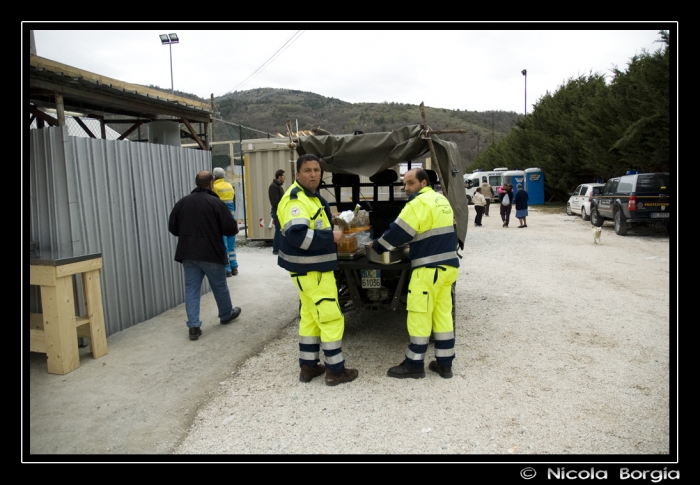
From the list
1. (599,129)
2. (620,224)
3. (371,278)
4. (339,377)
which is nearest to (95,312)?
(339,377)

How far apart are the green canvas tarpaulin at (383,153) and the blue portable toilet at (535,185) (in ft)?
91.9

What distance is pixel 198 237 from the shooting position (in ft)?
18.8

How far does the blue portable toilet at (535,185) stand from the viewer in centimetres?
3155

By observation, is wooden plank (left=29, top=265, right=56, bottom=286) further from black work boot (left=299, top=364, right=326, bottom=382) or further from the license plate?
the license plate

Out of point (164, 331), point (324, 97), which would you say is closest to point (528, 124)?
point (164, 331)

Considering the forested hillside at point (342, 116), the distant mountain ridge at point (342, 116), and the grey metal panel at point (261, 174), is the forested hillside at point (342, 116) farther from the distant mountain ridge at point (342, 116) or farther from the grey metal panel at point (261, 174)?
the grey metal panel at point (261, 174)

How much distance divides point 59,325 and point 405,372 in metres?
3.37

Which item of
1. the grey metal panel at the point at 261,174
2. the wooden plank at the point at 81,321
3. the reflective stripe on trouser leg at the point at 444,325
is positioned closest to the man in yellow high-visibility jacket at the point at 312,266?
the reflective stripe on trouser leg at the point at 444,325

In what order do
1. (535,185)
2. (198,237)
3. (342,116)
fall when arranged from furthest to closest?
(342,116) < (535,185) < (198,237)

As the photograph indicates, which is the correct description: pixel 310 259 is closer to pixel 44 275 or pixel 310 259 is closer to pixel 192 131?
pixel 44 275

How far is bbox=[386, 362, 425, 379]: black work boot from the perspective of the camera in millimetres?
4492

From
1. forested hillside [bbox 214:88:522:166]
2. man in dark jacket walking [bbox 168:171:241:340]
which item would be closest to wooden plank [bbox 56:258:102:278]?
man in dark jacket walking [bbox 168:171:241:340]

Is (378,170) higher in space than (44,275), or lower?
higher
